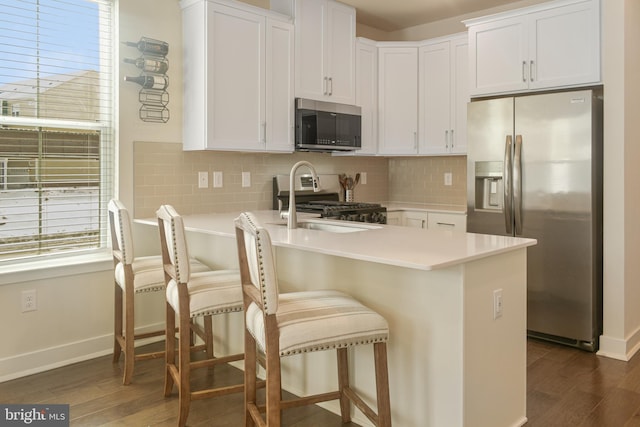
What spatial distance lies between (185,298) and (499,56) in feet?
9.67

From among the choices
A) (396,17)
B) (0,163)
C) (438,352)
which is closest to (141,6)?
(0,163)

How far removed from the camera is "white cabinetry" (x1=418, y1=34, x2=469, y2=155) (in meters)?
4.47

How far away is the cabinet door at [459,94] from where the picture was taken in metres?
4.43

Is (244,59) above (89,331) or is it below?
above

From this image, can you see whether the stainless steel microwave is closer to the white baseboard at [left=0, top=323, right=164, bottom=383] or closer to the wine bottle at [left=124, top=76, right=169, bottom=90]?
the wine bottle at [left=124, top=76, right=169, bottom=90]

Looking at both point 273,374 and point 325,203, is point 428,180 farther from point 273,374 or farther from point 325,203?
point 273,374

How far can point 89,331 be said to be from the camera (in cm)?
329

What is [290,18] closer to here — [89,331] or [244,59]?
[244,59]

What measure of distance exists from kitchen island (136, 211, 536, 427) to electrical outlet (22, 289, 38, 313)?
159cm

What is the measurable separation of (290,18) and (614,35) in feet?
7.40

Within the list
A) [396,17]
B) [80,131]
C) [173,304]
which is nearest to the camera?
[173,304]

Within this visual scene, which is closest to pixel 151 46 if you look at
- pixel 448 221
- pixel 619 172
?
pixel 448 221

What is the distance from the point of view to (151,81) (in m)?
3.41

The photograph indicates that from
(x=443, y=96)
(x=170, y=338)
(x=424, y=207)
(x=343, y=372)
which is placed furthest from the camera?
(x=424, y=207)
